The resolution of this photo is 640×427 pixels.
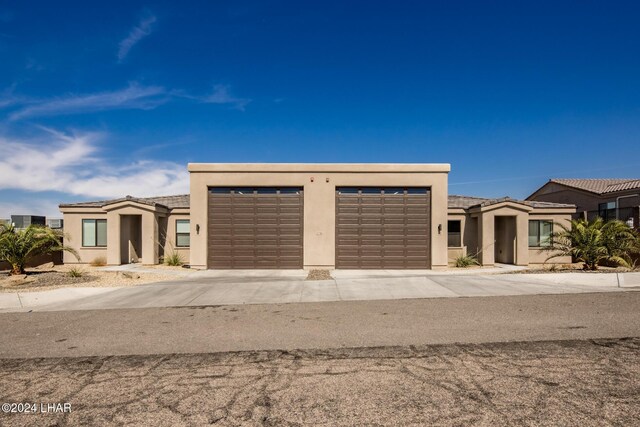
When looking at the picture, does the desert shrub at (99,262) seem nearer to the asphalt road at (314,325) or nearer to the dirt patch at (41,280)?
the dirt patch at (41,280)

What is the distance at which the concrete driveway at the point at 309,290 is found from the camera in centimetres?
987

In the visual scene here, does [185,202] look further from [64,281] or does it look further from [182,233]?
[64,281]

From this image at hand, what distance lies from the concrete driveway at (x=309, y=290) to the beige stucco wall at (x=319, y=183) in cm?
445

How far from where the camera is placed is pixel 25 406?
4.07 meters

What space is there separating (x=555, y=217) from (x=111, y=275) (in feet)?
73.2

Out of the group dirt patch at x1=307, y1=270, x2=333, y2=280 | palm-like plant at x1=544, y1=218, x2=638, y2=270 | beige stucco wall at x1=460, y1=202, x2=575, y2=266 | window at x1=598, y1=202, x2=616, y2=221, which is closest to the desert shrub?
dirt patch at x1=307, y1=270, x2=333, y2=280

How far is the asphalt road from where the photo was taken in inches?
242

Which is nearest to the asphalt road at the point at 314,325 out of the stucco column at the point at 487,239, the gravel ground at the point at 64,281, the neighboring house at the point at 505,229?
the gravel ground at the point at 64,281

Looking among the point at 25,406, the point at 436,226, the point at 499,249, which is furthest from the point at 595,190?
the point at 25,406

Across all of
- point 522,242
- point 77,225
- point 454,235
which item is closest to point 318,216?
point 454,235

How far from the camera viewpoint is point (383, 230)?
59.4 ft

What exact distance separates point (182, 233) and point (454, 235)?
1527 centimetres

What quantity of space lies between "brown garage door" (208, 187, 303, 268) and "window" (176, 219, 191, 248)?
410 centimetres

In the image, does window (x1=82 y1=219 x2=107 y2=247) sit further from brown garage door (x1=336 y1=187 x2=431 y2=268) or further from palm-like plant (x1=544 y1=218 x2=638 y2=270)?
palm-like plant (x1=544 y1=218 x2=638 y2=270)
